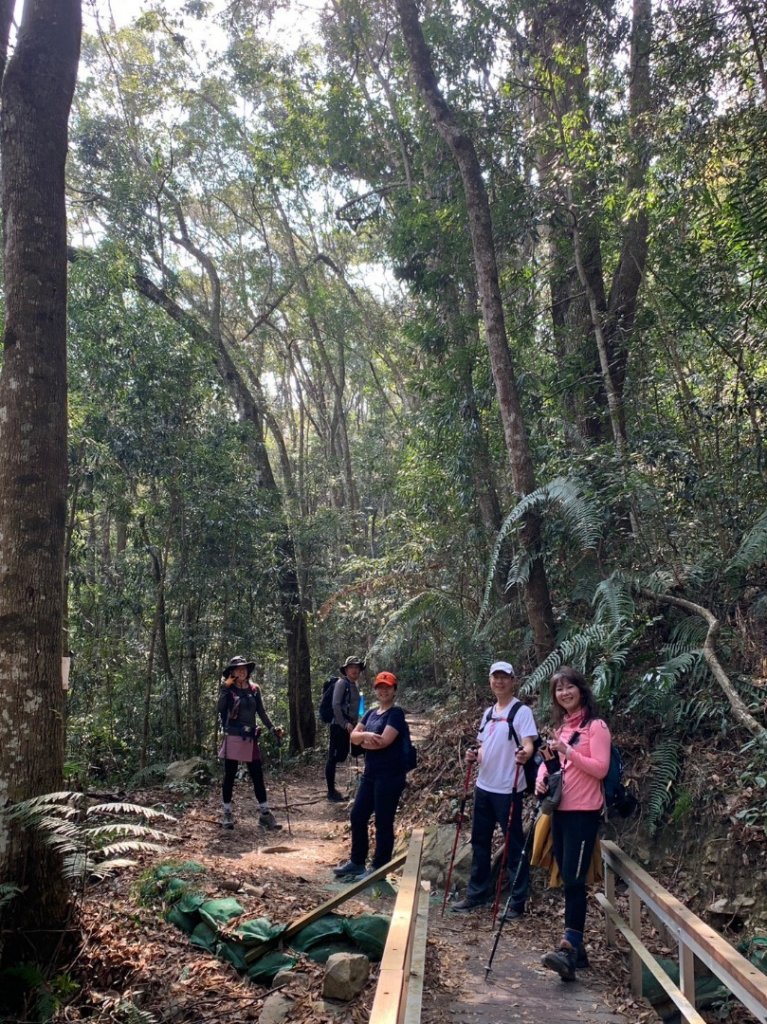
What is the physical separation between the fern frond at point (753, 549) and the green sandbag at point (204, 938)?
527 centimetres

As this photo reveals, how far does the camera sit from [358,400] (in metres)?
35.9

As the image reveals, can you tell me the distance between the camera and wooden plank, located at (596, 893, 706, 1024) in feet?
12.0

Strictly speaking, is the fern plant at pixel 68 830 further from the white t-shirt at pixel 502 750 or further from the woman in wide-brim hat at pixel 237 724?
the woman in wide-brim hat at pixel 237 724

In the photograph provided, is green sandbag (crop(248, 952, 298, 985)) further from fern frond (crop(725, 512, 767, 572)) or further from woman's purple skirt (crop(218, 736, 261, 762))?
fern frond (crop(725, 512, 767, 572))

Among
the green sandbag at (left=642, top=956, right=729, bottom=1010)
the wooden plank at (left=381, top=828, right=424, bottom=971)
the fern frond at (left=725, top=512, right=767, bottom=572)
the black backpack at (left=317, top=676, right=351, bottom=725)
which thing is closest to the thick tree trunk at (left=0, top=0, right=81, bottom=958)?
the wooden plank at (left=381, top=828, right=424, bottom=971)

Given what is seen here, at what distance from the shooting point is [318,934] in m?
4.64

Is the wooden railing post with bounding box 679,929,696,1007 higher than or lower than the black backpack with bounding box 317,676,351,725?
lower

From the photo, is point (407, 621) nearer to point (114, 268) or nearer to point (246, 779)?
point (246, 779)

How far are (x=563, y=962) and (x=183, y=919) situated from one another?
8.03ft

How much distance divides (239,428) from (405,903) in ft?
36.0

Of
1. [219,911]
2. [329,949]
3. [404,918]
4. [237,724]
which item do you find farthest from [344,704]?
[404,918]

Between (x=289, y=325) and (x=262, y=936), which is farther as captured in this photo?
(x=289, y=325)

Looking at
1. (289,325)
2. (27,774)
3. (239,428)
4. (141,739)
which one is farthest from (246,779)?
(289,325)

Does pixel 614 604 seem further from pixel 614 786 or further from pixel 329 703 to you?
pixel 329 703
